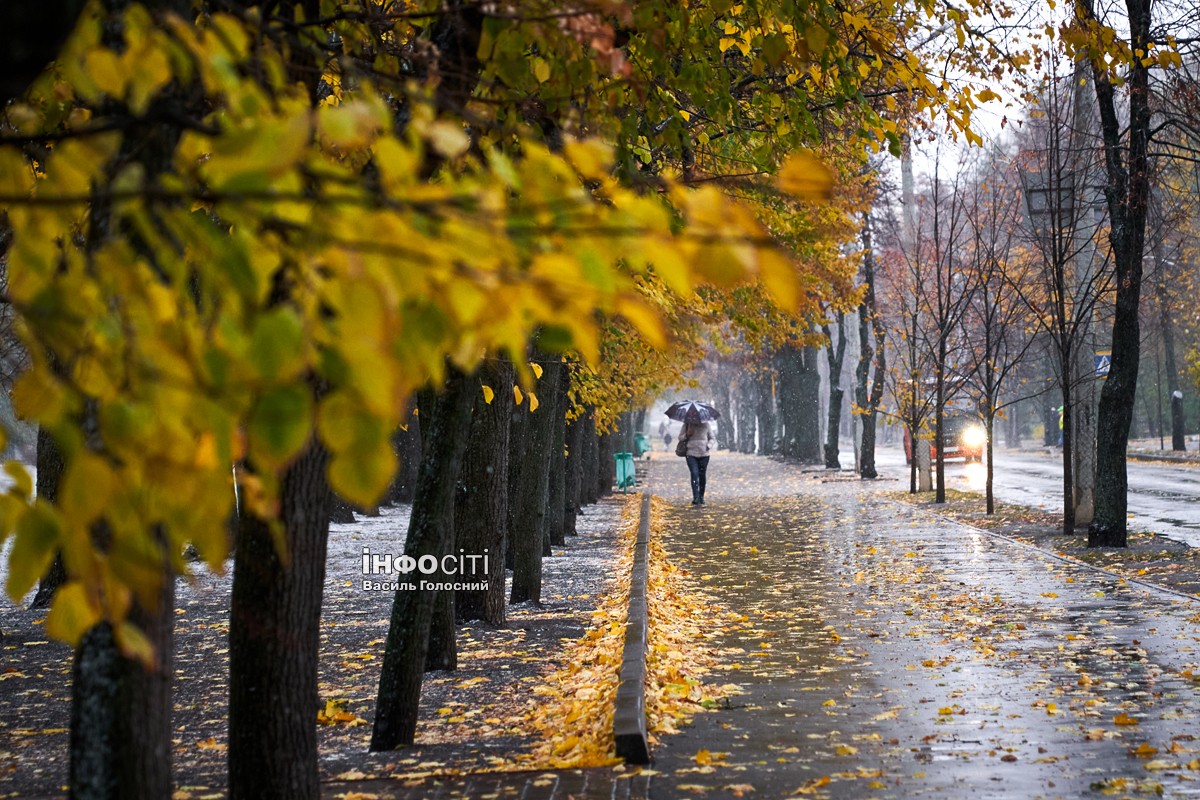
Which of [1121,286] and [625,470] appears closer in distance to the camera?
[1121,286]

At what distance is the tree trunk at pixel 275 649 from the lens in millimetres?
4871

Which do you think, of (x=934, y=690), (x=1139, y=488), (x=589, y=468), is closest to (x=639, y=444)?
(x=589, y=468)

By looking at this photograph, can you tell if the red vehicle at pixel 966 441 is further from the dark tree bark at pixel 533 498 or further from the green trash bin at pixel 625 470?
the dark tree bark at pixel 533 498

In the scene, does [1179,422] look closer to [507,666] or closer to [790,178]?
[507,666]

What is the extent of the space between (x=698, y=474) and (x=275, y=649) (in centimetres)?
2299

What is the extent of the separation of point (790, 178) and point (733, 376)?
7320 centimetres

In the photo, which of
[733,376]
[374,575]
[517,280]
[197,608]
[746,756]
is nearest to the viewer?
[517,280]

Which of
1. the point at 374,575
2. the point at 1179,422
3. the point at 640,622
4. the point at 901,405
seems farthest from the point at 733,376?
the point at 640,622

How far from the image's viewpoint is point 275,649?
193 inches

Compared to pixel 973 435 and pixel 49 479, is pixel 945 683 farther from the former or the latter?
pixel 973 435

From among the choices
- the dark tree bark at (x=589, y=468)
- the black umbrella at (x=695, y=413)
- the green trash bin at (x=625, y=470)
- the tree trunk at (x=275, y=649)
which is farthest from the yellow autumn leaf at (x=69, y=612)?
the green trash bin at (x=625, y=470)

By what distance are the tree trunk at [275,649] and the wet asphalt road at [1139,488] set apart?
1332 centimetres

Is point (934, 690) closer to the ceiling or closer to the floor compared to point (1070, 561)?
closer to the floor

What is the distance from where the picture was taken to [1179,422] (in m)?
45.0
